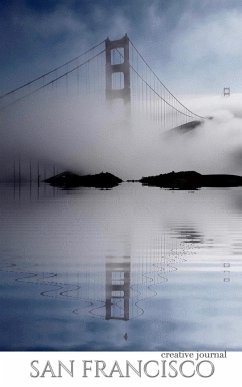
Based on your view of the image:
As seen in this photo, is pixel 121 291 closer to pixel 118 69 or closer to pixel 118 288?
pixel 118 288

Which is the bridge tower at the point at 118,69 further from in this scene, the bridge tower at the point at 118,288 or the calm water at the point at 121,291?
the bridge tower at the point at 118,288

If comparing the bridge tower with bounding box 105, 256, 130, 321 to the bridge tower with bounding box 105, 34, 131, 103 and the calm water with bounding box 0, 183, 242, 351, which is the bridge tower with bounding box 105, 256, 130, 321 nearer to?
the calm water with bounding box 0, 183, 242, 351

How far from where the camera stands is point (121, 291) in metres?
4.38

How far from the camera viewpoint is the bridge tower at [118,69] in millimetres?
20188

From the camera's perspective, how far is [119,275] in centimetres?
504

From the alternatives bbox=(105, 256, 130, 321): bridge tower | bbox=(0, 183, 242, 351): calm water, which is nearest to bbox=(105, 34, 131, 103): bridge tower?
bbox=(0, 183, 242, 351): calm water

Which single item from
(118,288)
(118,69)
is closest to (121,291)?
(118,288)

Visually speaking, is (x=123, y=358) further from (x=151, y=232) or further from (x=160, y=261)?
(x=151, y=232)

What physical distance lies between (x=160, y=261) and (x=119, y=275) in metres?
0.84

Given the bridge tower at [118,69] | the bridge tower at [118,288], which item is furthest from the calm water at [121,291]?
the bridge tower at [118,69]

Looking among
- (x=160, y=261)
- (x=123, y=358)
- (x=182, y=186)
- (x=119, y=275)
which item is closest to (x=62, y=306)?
(x=123, y=358)

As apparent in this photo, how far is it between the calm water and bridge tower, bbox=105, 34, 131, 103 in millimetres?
12208

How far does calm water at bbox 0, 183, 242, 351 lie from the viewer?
3311 mm

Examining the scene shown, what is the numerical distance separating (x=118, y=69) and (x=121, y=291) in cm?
1875
